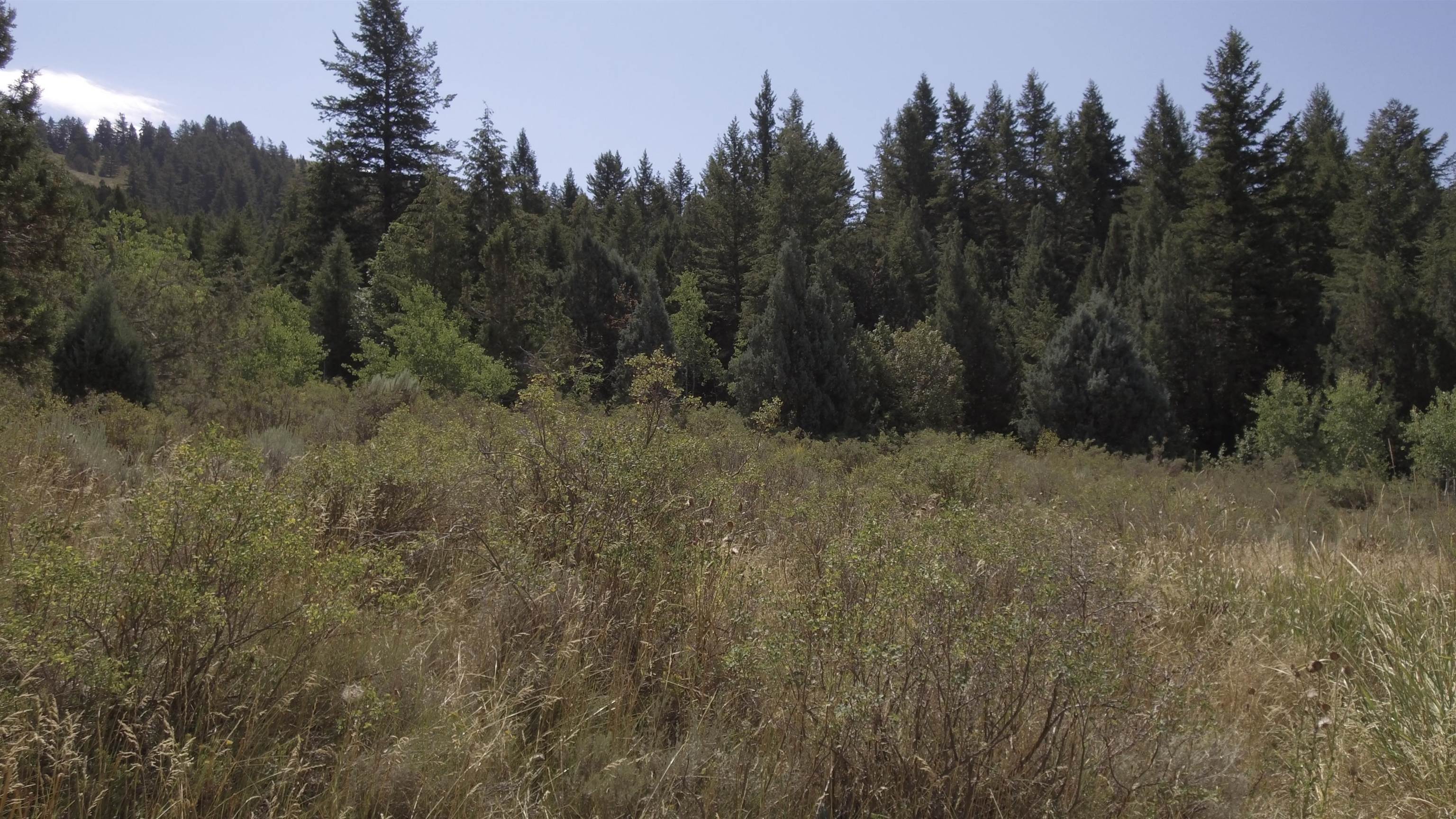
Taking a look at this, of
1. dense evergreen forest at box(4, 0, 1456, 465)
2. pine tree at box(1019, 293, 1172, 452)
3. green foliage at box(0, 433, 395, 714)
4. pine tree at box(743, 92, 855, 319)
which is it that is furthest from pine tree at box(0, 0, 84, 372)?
pine tree at box(1019, 293, 1172, 452)

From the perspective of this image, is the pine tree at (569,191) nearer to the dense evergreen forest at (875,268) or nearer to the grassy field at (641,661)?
the dense evergreen forest at (875,268)

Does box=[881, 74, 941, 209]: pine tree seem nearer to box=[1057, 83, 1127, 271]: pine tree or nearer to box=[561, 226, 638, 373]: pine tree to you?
box=[1057, 83, 1127, 271]: pine tree

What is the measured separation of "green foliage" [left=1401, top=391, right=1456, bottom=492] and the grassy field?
2601 centimetres

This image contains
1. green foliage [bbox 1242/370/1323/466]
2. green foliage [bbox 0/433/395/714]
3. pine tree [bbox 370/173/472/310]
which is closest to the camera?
green foliage [bbox 0/433/395/714]

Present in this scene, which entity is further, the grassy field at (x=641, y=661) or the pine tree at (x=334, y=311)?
the pine tree at (x=334, y=311)

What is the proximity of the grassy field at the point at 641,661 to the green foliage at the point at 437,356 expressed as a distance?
17680 millimetres

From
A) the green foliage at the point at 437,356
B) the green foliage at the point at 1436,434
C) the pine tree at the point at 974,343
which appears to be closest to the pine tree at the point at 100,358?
the green foliage at the point at 437,356

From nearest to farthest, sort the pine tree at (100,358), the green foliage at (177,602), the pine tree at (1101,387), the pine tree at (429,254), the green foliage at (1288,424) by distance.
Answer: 1. the green foliage at (177,602)
2. the pine tree at (100,358)
3. the pine tree at (1101,387)
4. the green foliage at (1288,424)
5. the pine tree at (429,254)

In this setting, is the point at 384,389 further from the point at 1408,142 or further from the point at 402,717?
the point at 1408,142

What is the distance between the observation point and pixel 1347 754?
3301 millimetres

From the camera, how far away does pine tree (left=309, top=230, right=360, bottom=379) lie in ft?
115

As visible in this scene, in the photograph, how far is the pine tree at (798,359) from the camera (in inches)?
1029

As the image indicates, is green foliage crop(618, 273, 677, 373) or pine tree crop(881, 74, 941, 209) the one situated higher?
pine tree crop(881, 74, 941, 209)

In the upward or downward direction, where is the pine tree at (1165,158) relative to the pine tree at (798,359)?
upward
